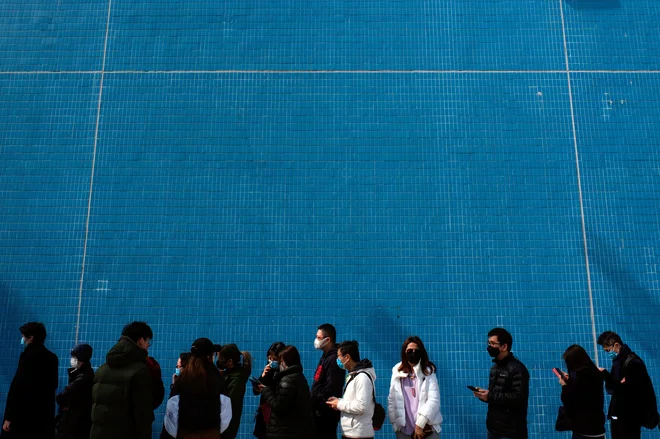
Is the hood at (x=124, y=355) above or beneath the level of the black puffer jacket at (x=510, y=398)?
above

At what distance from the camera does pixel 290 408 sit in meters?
4.79

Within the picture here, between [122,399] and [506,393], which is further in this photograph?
[506,393]

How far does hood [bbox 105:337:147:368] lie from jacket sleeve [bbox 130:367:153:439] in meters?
0.12

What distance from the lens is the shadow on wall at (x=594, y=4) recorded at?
837 centimetres

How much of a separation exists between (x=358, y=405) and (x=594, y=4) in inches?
252

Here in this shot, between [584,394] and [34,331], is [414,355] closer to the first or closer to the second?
[584,394]

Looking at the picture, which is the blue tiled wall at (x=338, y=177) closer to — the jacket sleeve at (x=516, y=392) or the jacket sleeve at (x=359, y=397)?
the jacket sleeve at (x=516, y=392)

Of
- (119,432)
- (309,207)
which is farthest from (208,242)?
(119,432)

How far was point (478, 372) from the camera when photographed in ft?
23.9

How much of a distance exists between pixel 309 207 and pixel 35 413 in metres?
3.70

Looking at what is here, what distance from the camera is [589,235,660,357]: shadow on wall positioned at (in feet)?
24.4

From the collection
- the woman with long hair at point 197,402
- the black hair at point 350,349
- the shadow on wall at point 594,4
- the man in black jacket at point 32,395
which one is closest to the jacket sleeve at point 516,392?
the black hair at point 350,349

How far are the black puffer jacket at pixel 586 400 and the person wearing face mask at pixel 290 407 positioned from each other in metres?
2.14

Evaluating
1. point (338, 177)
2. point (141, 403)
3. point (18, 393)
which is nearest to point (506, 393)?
point (141, 403)
